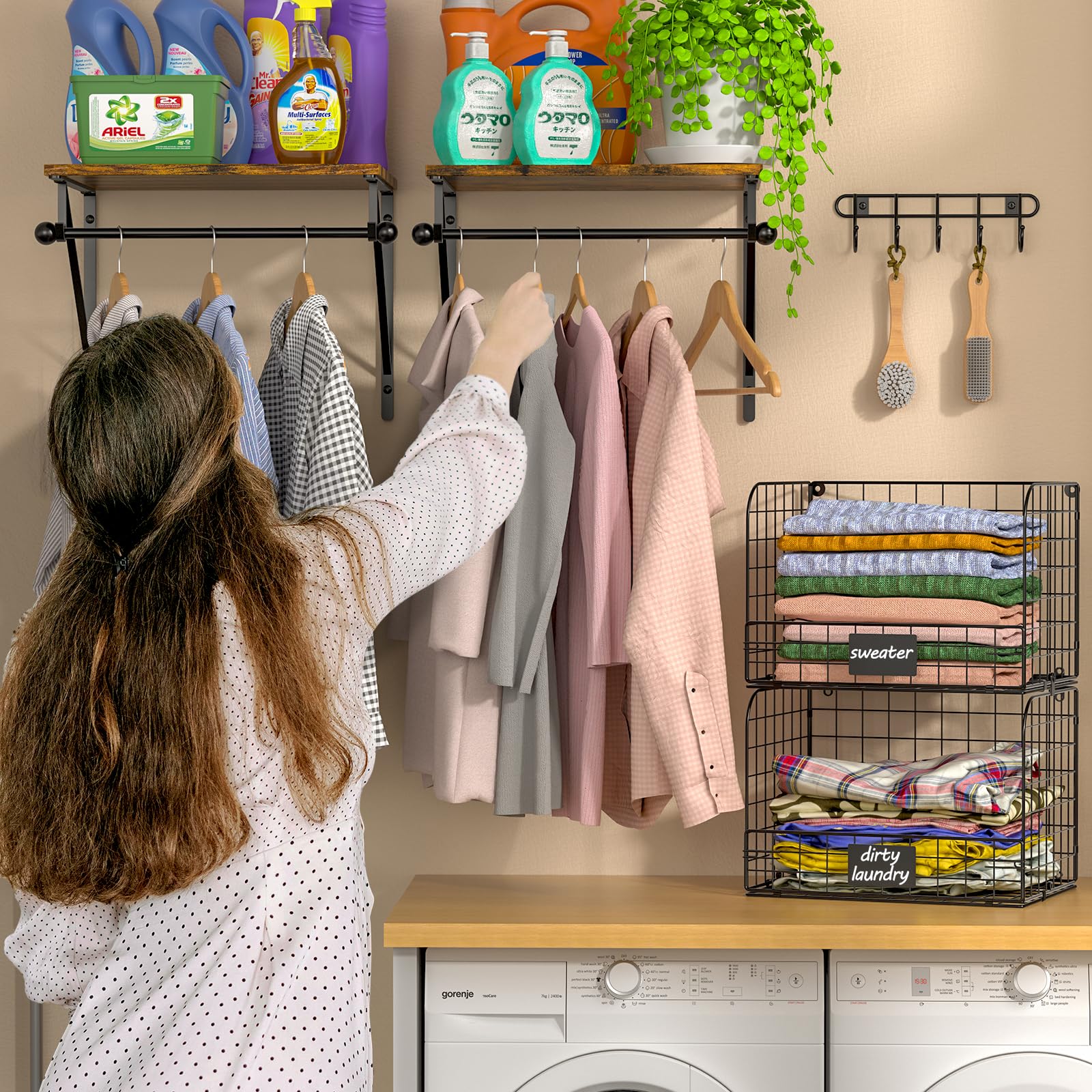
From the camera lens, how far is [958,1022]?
5.85ft

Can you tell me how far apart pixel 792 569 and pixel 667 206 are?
757 millimetres

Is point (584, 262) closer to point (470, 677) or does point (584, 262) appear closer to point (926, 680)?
point (470, 677)

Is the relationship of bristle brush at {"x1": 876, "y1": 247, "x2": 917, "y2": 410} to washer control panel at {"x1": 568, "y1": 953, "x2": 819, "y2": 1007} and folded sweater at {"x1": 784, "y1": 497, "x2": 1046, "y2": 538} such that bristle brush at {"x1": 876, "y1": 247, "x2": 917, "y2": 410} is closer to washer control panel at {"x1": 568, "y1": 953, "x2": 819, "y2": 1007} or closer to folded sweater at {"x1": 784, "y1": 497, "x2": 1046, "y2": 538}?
folded sweater at {"x1": 784, "y1": 497, "x2": 1046, "y2": 538}

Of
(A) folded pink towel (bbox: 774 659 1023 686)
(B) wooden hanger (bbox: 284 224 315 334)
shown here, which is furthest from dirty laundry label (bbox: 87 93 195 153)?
(A) folded pink towel (bbox: 774 659 1023 686)

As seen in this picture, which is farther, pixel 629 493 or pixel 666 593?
pixel 629 493

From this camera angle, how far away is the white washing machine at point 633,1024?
1.79 m

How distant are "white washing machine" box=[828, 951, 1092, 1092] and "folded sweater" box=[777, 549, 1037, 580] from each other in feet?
1.86

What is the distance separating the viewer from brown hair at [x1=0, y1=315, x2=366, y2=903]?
1099 millimetres

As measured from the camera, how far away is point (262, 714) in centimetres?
113

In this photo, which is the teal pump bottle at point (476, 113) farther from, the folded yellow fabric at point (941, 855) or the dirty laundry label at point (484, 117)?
the folded yellow fabric at point (941, 855)

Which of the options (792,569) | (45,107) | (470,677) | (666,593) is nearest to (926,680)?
(792,569)

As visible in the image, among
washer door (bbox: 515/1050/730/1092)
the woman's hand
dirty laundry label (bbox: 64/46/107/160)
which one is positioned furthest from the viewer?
dirty laundry label (bbox: 64/46/107/160)

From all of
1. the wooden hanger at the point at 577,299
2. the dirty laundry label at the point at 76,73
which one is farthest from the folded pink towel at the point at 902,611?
the dirty laundry label at the point at 76,73

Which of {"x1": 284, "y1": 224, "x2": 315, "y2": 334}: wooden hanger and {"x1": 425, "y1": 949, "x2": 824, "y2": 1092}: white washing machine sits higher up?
{"x1": 284, "y1": 224, "x2": 315, "y2": 334}: wooden hanger
